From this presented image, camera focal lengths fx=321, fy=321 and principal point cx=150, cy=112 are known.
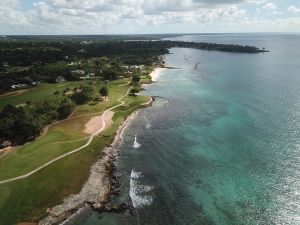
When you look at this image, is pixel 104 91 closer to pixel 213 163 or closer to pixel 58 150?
pixel 58 150

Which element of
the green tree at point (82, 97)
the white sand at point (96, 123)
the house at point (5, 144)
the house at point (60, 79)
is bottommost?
the house at point (60, 79)

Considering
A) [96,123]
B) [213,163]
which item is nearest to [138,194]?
[213,163]

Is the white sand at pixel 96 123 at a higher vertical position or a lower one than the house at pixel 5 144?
lower

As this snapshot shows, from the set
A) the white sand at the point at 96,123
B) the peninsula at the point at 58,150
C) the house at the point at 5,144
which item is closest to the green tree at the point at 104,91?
the peninsula at the point at 58,150

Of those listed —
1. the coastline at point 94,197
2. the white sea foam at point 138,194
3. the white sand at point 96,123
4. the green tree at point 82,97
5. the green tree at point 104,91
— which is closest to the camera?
the coastline at point 94,197

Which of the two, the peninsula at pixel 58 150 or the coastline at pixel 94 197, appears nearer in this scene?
the coastline at pixel 94 197

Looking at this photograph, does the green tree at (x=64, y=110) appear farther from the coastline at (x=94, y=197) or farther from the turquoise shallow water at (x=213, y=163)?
the coastline at (x=94, y=197)

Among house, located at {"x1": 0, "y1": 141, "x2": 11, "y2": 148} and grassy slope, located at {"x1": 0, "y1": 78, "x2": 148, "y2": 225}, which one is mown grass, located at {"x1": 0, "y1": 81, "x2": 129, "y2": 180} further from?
house, located at {"x1": 0, "y1": 141, "x2": 11, "y2": 148}
